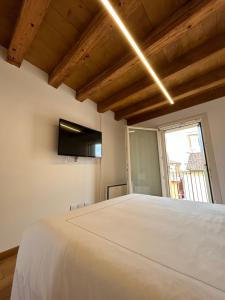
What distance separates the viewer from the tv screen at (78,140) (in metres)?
2.40

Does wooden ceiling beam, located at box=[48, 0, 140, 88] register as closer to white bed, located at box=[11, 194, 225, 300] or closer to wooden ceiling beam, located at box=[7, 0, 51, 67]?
wooden ceiling beam, located at box=[7, 0, 51, 67]

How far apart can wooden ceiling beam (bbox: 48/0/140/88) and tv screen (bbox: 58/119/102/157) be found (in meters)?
0.81

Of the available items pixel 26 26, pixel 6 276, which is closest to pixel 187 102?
pixel 26 26

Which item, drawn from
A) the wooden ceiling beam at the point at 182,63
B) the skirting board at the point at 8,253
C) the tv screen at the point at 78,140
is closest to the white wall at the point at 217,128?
the wooden ceiling beam at the point at 182,63

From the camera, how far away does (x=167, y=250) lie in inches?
28.0

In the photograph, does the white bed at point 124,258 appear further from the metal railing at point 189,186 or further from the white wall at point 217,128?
the metal railing at point 189,186

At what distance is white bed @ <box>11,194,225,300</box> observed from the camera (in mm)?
516

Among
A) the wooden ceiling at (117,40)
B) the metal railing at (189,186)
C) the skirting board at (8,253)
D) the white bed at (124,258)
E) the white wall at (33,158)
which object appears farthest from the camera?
the metal railing at (189,186)

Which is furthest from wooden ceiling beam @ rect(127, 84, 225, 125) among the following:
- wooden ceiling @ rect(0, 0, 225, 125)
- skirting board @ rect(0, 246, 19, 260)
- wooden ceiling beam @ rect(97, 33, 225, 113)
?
skirting board @ rect(0, 246, 19, 260)

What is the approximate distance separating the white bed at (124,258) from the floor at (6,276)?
413mm

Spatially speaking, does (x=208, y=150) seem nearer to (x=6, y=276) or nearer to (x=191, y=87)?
(x=191, y=87)

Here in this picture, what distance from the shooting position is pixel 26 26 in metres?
1.49

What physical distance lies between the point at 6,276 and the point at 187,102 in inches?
166

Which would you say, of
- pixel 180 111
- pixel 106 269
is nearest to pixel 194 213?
pixel 106 269
